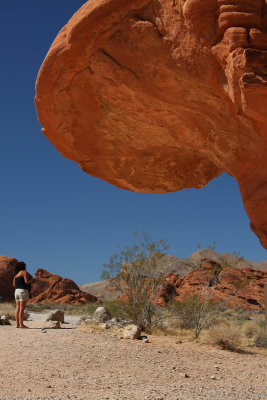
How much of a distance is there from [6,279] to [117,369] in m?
21.0

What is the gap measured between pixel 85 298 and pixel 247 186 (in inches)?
1076

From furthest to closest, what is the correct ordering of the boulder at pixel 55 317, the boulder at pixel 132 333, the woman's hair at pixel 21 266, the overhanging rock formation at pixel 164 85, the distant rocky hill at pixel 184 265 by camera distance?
the distant rocky hill at pixel 184 265 → the boulder at pixel 55 317 → the woman's hair at pixel 21 266 → the boulder at pixel 132 333 → the overhanging rock formation at pixel 164 85

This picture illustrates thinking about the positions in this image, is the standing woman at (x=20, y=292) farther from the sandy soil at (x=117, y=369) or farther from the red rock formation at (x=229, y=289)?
the red rock formation at (x=229, y=289)

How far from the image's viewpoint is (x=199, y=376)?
589 centimetres

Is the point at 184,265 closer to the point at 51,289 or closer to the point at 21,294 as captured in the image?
the point at 51,289

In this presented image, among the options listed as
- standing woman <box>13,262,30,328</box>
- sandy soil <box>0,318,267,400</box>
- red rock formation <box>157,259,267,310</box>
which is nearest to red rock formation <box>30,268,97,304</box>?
red rock formation <box>157,259,267,310</box>

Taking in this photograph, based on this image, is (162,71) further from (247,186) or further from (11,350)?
(11,350)

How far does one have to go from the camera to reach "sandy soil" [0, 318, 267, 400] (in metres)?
4.71

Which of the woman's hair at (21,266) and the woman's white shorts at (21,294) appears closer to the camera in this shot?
the woman's white shorts at (21,294)

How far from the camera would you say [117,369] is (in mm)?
5832

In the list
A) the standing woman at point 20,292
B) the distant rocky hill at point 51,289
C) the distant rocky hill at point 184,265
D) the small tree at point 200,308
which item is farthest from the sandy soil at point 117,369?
the distant rocky hill at point 51,289

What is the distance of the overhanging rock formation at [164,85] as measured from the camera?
3.88m

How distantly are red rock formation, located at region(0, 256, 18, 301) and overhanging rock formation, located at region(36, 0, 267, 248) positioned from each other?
20120 millimetres

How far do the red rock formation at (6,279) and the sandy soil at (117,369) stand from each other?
57.3 feet
